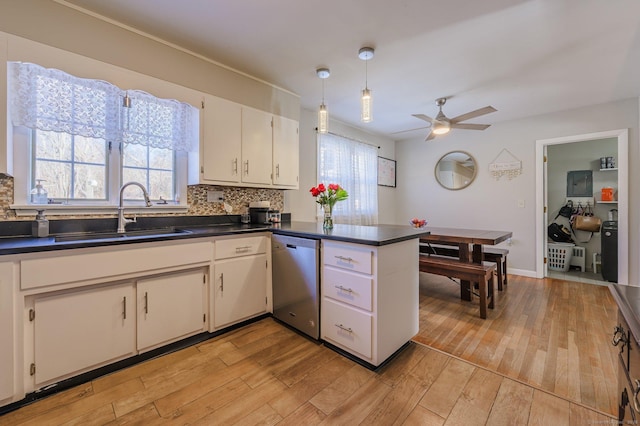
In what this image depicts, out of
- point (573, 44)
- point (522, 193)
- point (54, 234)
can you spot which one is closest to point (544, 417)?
point (573, 44)

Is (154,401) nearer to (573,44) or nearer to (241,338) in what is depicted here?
(241,338)

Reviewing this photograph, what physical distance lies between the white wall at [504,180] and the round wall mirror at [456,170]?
3.5 inches

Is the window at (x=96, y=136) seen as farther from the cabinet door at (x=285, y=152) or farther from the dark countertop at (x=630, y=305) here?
the dark countertop at (x=630, y=305)

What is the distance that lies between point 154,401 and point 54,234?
1.32 meters

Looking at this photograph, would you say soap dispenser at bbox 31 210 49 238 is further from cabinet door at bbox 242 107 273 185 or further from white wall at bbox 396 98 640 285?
white wall at bbox 396 98 640 285

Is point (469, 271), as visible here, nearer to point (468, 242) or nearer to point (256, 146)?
point (468, 242)

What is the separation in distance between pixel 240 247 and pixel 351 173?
8.59 feet

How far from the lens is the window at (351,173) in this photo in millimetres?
3992

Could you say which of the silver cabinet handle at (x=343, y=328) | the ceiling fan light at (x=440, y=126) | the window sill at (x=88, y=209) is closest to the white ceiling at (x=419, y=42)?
the ceiling fan light at (x=440, y=126)

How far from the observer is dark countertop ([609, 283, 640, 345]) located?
668 millimetres

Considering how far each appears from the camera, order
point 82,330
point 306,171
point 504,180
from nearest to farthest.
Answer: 1. point 82,330
2. point 306,171
3. point 504,180

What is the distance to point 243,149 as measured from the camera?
8.74 ft

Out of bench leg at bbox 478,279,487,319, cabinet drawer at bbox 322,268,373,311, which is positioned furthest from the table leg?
cabinet drawer at bbox 322,268,373,311

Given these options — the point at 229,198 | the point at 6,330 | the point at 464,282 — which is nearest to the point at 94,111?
the point at 229,198
